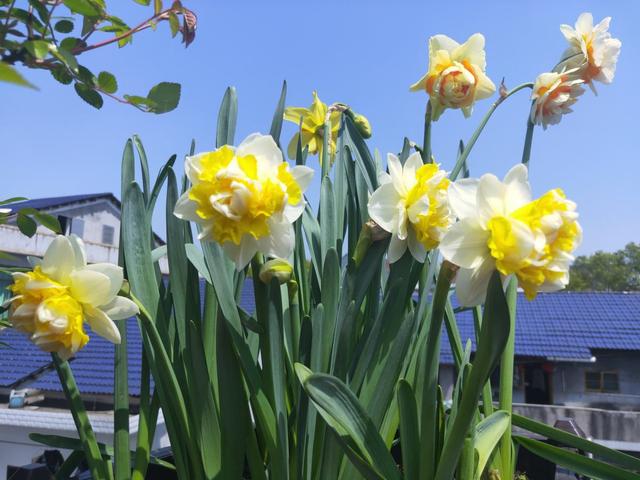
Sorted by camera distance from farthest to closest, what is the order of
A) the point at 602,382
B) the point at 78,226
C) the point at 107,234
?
1. the point at 107,234
2. the point at 78,226
3. the point at 602,382

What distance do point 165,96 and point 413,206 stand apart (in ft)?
0.92

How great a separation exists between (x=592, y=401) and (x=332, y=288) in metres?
11.0

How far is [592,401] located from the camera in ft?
32.2

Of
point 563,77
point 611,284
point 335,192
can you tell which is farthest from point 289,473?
point 611,284

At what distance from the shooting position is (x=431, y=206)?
20.6 inches

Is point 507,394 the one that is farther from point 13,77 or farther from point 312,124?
point 13,77

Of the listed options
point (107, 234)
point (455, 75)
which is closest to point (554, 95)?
point (455, 75)

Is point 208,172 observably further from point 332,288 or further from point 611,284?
point 611,284

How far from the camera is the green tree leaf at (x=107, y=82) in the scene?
0.52 meters

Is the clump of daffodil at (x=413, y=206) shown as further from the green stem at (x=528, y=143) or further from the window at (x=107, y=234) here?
the window at (x=107, y=234)

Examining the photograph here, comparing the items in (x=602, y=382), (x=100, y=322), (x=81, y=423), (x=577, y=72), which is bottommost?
(x=81, y=423)

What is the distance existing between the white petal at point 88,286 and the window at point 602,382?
11.2 m

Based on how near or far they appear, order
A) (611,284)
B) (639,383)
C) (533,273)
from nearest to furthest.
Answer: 1. (533,273)
2. (639,383)
3. (611,284)

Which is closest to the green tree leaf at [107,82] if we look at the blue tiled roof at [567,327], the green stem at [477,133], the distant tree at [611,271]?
the green stem at [477,133]
